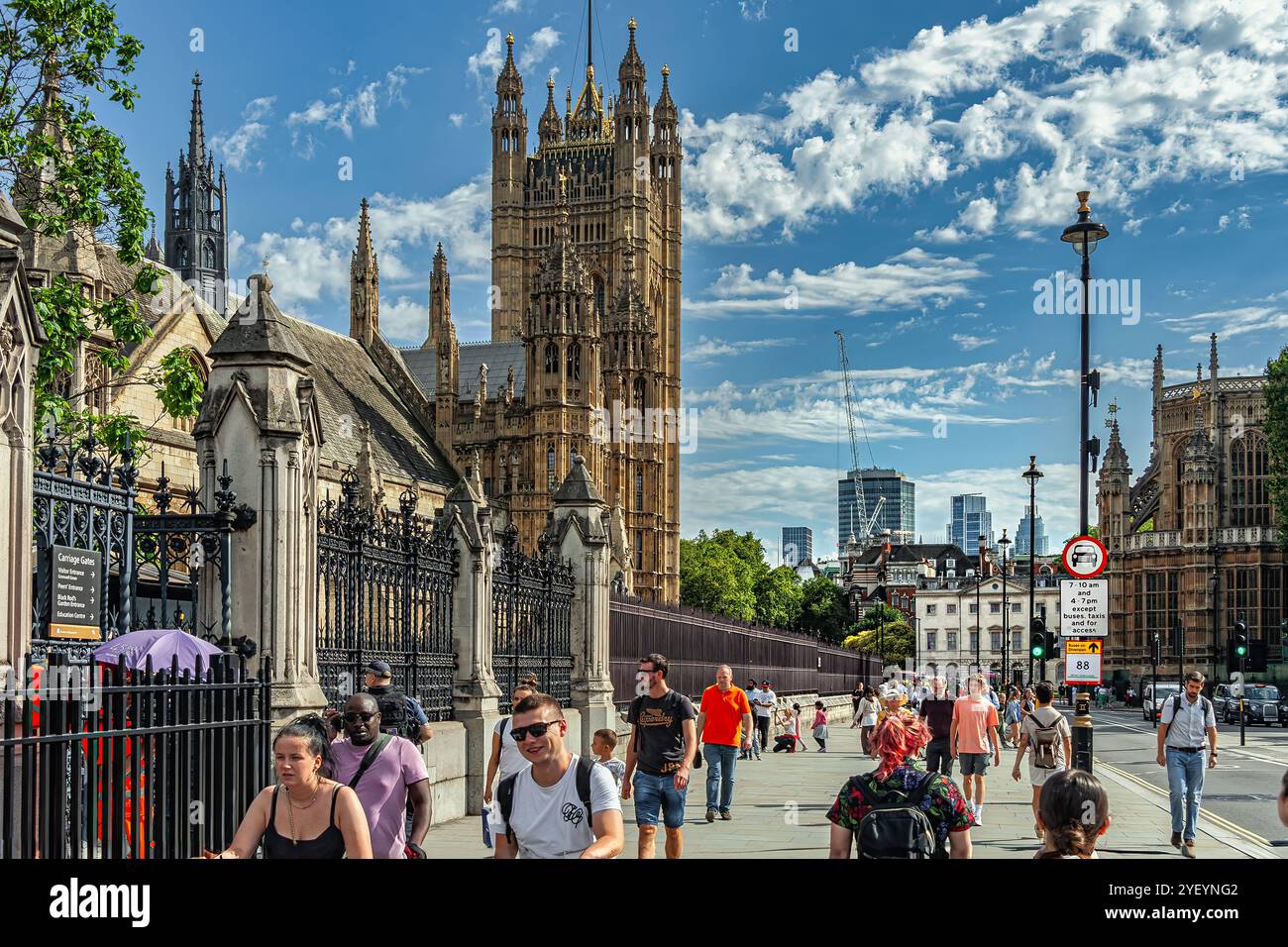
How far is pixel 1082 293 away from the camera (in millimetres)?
19703

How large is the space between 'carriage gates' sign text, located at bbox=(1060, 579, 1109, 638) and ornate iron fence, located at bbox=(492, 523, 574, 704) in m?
6.25

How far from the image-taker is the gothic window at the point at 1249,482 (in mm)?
88875

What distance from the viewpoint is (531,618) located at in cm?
1867

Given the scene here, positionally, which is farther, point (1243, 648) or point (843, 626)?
point (843, 626)

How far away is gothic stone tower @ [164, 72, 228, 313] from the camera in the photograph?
107 meters

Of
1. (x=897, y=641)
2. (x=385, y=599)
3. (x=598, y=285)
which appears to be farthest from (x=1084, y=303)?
(x=897, y=641)

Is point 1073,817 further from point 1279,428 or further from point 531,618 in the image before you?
point 1279,428

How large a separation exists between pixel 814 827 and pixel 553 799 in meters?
9.57

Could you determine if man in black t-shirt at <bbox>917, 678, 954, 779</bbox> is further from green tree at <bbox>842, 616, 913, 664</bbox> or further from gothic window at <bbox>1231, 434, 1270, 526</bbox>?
green tree at <bbox>842, 616, 913, 664</bbox>

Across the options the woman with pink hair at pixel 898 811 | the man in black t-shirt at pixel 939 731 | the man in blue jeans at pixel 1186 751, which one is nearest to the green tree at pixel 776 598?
the man in black t-shirt at pixel 939 731

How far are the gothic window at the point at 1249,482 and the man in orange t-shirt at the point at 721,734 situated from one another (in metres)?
80.6

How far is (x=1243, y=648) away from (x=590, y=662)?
2326 centimetres
